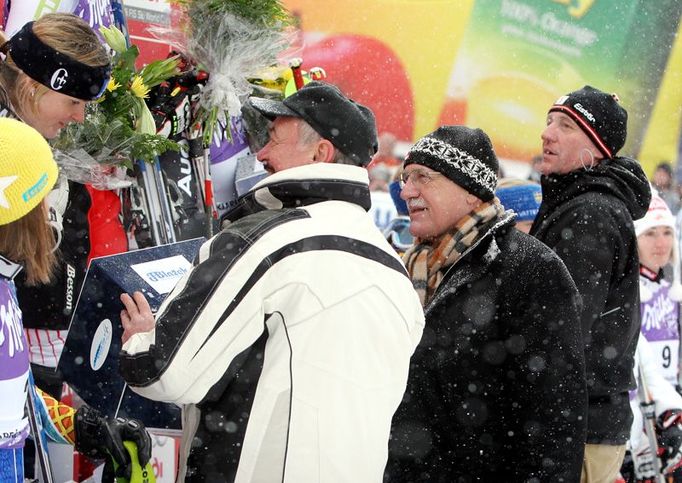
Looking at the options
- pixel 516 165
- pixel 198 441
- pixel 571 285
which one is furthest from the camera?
pixel 516 165

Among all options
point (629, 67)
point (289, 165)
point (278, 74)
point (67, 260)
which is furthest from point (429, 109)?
point (289, 165)

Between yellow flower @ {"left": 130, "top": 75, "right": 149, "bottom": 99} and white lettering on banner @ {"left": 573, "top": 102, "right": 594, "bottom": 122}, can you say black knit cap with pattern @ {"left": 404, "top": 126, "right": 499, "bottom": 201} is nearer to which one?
white lettering on banner @ {"left": 573, "top": 102, "right": 594, "bottom": 122}

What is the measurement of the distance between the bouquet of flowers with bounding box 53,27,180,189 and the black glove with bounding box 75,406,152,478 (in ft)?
3.63

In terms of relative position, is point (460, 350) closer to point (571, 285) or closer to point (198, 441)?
point (571, 285)

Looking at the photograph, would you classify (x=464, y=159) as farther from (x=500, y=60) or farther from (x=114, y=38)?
(x=500, y=60)

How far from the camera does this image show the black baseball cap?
2.38 meters

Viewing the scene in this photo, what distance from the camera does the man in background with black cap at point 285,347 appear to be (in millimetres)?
2088

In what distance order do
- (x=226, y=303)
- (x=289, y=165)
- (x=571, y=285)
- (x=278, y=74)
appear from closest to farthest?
(x=226, y=303) → (x=289, y=165) → (x=571, y=285) → (x=278, y=74)

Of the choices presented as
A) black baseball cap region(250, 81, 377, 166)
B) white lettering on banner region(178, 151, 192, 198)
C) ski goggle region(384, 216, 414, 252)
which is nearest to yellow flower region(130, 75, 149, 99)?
white lettering on banner region(178, 151, 192, 198)

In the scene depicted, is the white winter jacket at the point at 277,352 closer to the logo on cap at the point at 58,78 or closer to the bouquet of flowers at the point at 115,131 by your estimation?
the logo on cap at the point at 58,78

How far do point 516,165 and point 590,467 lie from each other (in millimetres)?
6545

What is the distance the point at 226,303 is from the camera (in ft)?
6.82

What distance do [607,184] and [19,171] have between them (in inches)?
93.5

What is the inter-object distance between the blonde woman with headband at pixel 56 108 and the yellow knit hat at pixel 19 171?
31.9 inches
